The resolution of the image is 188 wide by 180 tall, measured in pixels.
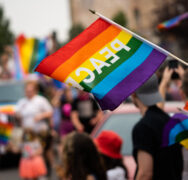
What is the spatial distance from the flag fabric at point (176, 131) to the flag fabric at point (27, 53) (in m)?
9.93

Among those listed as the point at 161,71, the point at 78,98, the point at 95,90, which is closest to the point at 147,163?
the point at 95,90

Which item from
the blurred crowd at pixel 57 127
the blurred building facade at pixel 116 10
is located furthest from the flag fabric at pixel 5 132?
the blurred building facade at pixel 116 10

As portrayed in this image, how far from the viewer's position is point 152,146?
4.34m

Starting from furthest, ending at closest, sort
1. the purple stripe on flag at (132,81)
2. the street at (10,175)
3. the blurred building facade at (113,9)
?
the blurred building facade at (113,9) → the street at (10,175) → the purple stripe on flag at (132,81)

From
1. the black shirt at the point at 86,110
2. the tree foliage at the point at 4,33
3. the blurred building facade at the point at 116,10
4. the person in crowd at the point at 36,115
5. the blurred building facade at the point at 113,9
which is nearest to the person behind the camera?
the person in crowd at the point at 36,115

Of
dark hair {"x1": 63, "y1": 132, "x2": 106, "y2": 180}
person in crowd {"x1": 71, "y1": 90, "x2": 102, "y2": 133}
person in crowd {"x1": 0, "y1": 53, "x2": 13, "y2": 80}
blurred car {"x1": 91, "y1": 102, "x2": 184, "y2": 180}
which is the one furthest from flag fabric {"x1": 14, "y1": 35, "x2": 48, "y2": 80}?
dark hair {"x1": 63, "y1": 132, "x2": 106, "y2": 180}

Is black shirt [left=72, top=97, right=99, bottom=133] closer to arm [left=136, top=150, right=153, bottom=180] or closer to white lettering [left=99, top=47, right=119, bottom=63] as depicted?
arm [left=136, top=150, right=153, bottom=180]

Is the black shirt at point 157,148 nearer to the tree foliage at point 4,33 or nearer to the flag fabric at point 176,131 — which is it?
the flag fabric at point 176,131

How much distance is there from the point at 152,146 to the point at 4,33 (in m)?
47.0

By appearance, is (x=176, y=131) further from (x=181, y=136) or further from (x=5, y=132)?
(x=5, y=132)

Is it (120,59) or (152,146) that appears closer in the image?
(120,59)

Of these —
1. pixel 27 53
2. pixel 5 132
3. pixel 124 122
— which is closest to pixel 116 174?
pixel 124 122

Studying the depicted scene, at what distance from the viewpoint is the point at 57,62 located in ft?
13.5

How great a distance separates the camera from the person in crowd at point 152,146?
4.30 m
